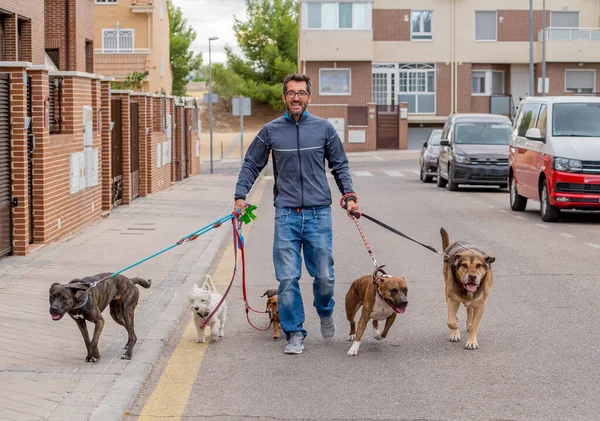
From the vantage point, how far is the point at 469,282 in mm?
8148

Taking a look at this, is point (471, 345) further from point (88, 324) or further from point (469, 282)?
point (88, 324)

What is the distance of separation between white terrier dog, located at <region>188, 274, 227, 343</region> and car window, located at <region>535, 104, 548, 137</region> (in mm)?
12057

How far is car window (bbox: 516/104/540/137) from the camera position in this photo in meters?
20.8

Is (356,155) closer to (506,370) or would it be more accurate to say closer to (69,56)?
(69,56)

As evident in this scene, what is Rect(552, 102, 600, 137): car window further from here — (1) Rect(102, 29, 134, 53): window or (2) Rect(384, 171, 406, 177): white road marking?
(1) Rect(102, 29, 134, 53): window

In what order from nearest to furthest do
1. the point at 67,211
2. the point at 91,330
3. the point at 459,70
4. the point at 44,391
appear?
the point at 44,391 < the point at 91,330 < the point at 67,211 < the point at 459,70

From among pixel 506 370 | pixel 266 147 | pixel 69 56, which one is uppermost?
pixel 69 56

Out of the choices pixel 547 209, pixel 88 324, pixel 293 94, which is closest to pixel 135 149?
→ pixel 547 209

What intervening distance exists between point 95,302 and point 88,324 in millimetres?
1888

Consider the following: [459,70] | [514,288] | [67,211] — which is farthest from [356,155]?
[514,288]

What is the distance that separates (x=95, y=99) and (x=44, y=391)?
12549 mm

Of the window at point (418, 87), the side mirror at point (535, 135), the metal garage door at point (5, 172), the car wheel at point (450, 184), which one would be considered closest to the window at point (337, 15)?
the window at point (418, 87)

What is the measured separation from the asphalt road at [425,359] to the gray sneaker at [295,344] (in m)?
0.07

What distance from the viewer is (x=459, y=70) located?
2539 inches
